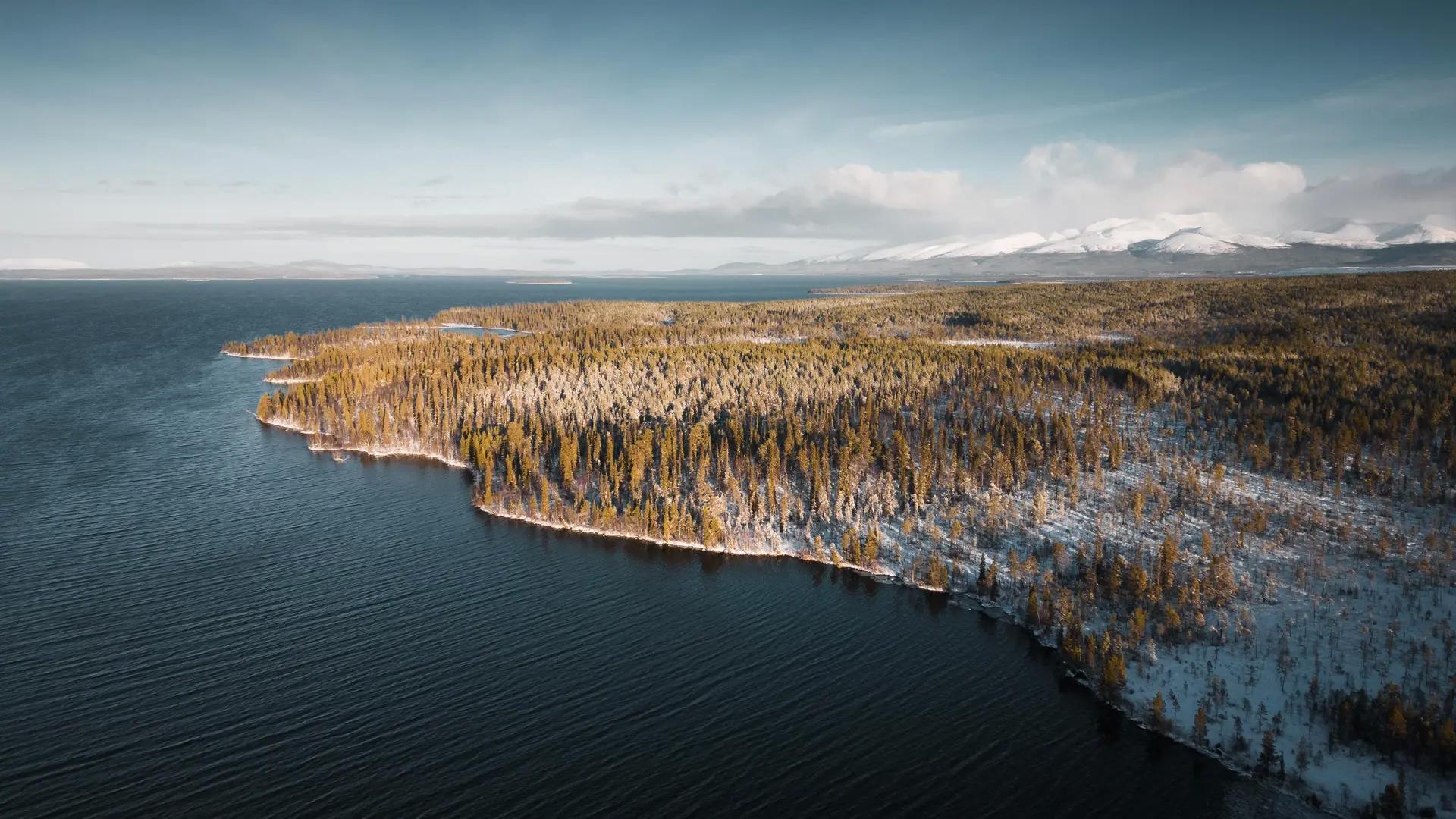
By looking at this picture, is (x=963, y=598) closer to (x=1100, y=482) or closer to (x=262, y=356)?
(x=1100, y=482)

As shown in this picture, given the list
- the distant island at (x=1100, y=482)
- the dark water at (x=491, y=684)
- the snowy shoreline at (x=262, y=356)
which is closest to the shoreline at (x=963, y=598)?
the distant island at (x=1100, y=482)

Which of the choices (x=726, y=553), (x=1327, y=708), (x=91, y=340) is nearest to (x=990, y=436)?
(x=726, y=553)

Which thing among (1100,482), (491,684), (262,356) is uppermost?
(262,356)

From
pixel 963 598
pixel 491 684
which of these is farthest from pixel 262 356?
pixel 963 598

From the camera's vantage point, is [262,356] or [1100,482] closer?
[1100,482]

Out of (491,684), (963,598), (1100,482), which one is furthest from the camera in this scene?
(1100,482)
